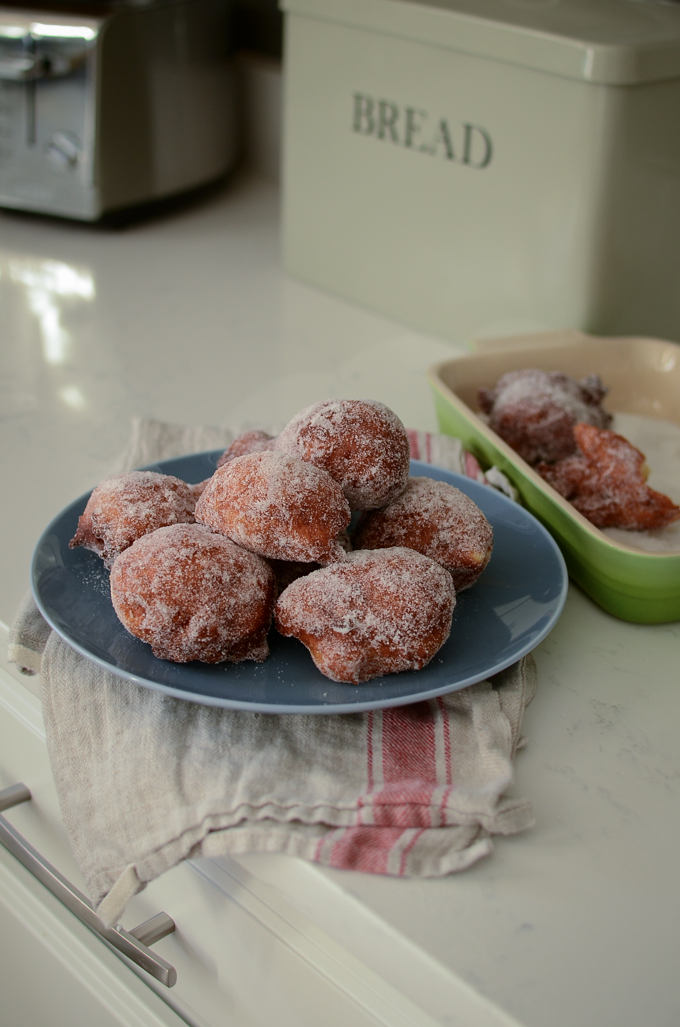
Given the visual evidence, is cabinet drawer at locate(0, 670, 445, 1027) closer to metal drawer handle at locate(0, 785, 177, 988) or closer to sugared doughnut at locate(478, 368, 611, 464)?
metal drawer handle at locate(0, 785, 177, 988)

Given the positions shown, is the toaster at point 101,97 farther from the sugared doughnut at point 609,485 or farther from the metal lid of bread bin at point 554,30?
the sugared doughnut at point 609,485

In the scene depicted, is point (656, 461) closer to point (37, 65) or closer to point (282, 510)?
point (282, 510)

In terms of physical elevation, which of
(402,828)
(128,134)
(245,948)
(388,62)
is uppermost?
(388,62)

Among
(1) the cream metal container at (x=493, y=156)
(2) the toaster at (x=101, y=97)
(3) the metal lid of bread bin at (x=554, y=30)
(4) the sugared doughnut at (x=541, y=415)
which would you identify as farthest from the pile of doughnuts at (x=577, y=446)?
(2) the toaster at (x=101, y=97)

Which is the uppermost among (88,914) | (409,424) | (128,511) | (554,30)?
(554,30)

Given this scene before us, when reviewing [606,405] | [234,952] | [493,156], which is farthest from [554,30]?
[234,952]

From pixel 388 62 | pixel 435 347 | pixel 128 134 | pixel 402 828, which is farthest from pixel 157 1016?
pixel 128 134

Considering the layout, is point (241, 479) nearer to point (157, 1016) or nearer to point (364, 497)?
point (364, 497)
